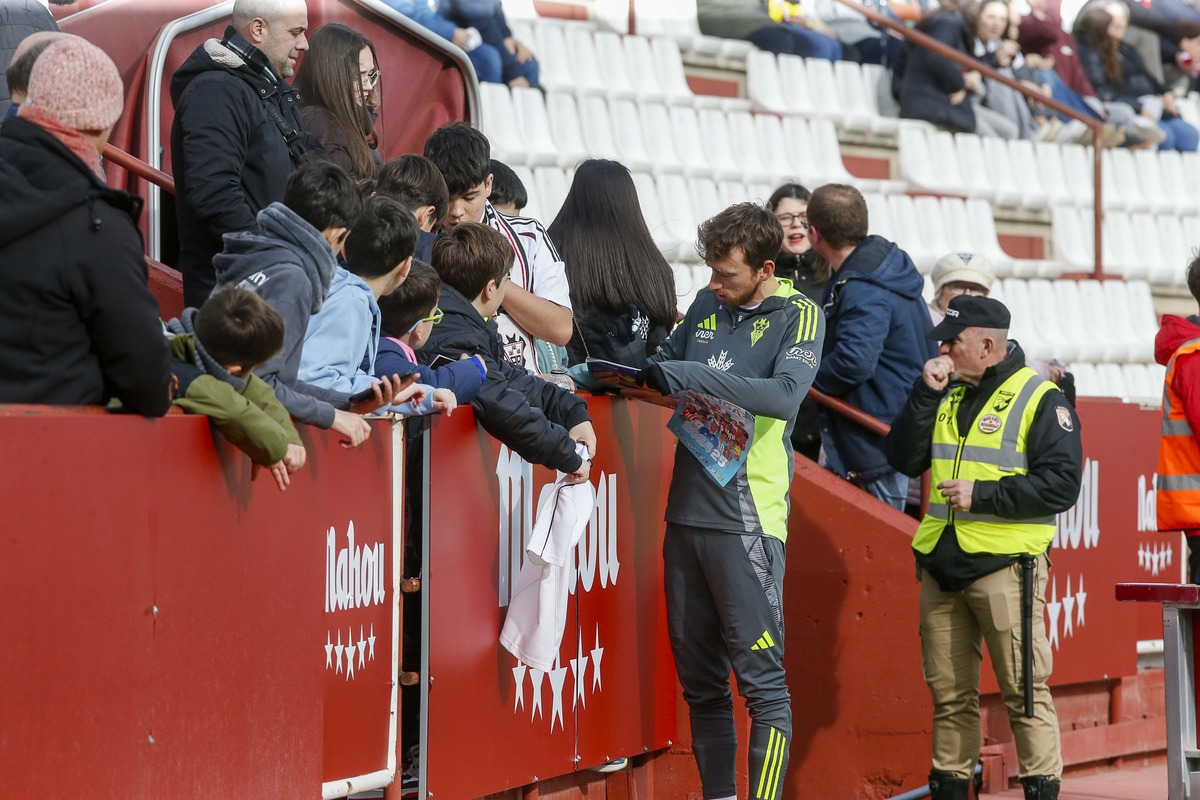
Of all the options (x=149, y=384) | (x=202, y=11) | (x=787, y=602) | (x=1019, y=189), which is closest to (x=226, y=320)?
(x=149, y=384)

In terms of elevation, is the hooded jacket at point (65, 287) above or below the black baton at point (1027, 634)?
above

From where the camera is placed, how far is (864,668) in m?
6.95

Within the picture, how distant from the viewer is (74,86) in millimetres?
3338

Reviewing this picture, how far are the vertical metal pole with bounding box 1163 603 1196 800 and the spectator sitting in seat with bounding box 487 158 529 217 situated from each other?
2.69m

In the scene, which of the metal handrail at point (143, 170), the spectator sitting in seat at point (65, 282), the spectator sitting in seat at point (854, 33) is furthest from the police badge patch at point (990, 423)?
the spectator sitting in seat at point (854, 33)

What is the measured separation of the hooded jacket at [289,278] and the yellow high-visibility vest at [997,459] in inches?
110

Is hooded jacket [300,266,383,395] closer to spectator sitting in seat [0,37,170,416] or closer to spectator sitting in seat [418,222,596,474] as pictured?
spectator sitting in seat [418,222,596,474]

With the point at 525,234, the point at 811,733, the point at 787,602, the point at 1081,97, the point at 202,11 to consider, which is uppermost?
the point at 1081,97

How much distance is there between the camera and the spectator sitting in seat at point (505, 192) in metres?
6.13

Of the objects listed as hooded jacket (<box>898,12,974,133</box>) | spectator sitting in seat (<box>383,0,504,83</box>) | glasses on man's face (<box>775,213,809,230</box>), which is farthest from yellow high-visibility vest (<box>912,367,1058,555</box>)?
hooded jacket (<box>898,12,974,133</box>)

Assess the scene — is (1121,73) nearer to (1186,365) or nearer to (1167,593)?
(1186,365)

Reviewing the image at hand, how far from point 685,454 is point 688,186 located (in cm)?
636

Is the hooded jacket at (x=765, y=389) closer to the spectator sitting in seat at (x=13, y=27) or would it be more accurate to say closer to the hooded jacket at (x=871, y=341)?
the hooded jacket at (x=871, y=341)

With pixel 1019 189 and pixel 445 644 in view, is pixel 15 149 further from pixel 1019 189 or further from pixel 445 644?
pixel 1019 189
